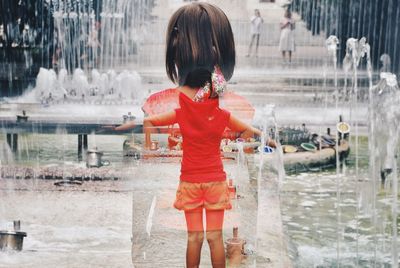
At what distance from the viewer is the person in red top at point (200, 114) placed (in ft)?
9.96

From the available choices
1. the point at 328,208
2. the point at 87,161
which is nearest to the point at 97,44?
the point at 87,161

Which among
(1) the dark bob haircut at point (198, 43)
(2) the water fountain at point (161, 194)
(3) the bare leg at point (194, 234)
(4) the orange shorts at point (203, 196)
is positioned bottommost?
(2) the water fountain at point (161, 194)

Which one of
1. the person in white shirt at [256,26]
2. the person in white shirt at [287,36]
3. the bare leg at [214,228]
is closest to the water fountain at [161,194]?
the bare leg at [214,228]

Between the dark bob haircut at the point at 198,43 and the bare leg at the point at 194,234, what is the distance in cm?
53

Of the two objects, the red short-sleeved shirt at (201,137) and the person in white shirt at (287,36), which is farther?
the person in white shirt at (287,36)

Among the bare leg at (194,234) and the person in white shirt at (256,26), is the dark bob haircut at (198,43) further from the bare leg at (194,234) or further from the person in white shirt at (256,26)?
the person in white shirt at (256,26)

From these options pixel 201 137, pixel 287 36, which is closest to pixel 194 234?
pixel 201 137

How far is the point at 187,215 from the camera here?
306 centimetres

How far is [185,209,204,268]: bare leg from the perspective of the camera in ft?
10.0

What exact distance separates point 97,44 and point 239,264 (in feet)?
33.4

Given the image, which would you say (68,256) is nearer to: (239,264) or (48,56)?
(239,264)

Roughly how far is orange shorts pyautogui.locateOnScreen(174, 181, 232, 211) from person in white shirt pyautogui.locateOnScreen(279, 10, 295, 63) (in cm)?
993

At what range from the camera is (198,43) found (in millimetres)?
3055

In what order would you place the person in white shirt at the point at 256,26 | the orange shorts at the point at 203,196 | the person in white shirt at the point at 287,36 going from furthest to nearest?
the person in white shirt at the point at 287,36
the person in white shirt at the point at 256,26
the orange shorts at the point at 203,196
